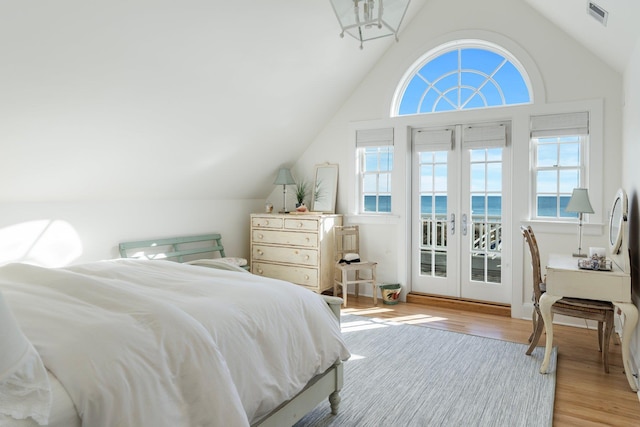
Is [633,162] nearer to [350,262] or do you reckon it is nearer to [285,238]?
[350,262]

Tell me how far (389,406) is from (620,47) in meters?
3.16

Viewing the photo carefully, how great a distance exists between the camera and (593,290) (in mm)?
2768

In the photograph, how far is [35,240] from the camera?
139 inches

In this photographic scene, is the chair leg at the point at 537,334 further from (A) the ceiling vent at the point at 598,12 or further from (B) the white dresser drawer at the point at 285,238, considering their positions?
(B) the white dresser drawer at the point at 285,238

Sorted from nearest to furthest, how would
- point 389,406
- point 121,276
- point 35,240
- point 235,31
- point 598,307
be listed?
point 121,276
point 389,406
point 598,307
point 235,31
point 35,240

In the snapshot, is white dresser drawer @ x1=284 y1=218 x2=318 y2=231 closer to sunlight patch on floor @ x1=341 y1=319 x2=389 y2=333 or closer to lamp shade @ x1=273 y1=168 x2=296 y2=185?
lamp shade @ x1=273 y1=168 x2=296 y2=185

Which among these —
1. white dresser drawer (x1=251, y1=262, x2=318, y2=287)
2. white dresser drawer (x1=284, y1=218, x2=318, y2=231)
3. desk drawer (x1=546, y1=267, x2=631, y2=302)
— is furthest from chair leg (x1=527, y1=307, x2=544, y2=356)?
white dresser drawer (x1=284, y1=218, x2=318, y2=231)

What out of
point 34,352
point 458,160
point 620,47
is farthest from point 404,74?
point 34,352

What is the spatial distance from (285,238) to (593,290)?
321 centimetres

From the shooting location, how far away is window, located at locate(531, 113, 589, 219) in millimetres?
3955

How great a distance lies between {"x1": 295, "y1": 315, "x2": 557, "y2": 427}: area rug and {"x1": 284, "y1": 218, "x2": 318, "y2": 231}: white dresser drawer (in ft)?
4.77

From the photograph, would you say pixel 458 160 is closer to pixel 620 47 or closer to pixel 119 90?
pixel 620 47

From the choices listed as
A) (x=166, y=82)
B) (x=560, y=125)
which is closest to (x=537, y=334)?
(x=560, y=125)

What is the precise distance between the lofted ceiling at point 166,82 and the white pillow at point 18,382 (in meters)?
1.90
